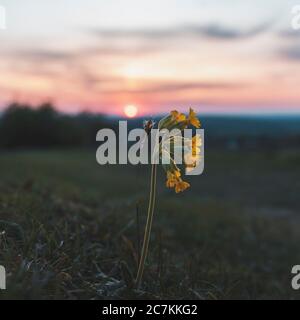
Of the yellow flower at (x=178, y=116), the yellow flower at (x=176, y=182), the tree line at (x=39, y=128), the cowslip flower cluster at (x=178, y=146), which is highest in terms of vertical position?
the tree line at (x=39, y=128)

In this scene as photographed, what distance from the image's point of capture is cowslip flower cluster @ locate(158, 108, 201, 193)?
3.79 metres

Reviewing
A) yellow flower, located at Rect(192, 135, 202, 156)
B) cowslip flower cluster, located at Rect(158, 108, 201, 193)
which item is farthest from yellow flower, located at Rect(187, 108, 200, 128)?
yellow flower, located at Rect(192, 135, 202, 156)

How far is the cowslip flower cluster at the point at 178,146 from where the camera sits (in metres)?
3.79

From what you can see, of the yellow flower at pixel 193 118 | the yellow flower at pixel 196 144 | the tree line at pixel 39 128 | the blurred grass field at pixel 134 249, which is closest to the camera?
the yellow flower at pixel 193 118

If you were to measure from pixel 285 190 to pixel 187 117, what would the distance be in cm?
1648

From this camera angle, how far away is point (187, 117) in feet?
12.5

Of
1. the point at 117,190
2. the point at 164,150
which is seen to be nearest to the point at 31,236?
the point at 164,150

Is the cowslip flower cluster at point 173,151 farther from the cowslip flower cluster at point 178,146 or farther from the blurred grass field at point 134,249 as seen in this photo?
the blurred grass field at point 134,249

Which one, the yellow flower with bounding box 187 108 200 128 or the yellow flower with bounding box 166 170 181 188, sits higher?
the yellow flower with bounding box 187 108 200 128

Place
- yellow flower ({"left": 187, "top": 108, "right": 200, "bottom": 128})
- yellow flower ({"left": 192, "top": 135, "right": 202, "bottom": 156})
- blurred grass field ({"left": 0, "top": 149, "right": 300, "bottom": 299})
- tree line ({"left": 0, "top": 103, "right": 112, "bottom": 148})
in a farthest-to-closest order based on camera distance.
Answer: tree line ({"left": 0, "top": 103, "right": 112, "bottom": 148}), blurred grass field ({"left": 0, "top": 149, "right": 300, "bottom": 299}), yellow flower ({"left": 192, "top": 135, "right": 202, "bottom": 156}), yellow flower ({"left": 187, "top": 108, "right": 200, "bottom": 128})

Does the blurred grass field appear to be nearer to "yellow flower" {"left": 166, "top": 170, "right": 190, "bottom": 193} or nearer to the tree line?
"yellow flower" {"left": 166, "top": 170, "right": 190, "bottom": 193}

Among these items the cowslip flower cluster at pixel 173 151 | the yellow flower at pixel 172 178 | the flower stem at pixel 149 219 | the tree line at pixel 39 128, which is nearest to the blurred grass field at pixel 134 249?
the flower stem at pixel 149 219

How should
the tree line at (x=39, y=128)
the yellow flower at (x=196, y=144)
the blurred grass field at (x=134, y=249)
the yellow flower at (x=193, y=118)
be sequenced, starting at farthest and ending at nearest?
the tree line at (x=39, y=128) < the blurred grass field at (x=134, y=249) < the yellow flower at (x=196, y=144) < the yellow flower at (x=193, y=118)
